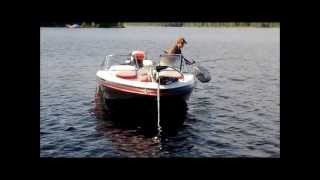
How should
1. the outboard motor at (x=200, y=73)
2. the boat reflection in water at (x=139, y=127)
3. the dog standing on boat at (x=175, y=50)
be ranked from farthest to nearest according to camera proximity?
the outboard motor at (x=200, y=73), the dog standing on boat at (x=175, y=50), the boat reflection in water at (x=139, y=127)

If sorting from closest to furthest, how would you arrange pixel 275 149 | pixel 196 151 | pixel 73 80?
pixel 196 151, pixel 275 149, pixel 73 80

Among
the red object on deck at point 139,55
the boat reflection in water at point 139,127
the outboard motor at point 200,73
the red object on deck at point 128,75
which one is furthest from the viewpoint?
the red object on deck at point 139,55

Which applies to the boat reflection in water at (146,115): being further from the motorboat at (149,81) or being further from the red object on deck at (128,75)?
the red object on deck at (128,75)

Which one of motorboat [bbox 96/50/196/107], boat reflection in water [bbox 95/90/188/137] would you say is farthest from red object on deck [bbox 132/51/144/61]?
boat reflection in water [bbox 95/90/188/137]

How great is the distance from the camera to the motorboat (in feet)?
18.7

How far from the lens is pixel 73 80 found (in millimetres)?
10305

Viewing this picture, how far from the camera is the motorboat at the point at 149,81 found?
5695 millimetres

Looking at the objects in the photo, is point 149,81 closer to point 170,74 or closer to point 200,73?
point 170,74

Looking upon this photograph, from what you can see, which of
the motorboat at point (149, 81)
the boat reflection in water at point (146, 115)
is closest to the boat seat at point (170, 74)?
the motorboat at point (149, 81)

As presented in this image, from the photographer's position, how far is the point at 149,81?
5.88 meters

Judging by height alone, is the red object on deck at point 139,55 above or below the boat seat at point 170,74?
above
